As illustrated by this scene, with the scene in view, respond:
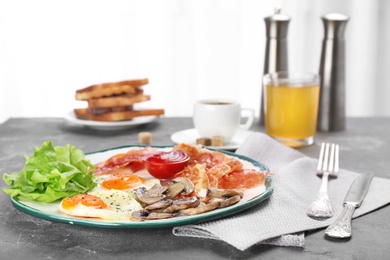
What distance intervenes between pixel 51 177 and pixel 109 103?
1063 millimetres

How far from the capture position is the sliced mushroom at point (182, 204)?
1.30 meters

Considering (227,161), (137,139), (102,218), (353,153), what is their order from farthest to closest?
(137,139) → (353,153) → (227,161) → (102,218)

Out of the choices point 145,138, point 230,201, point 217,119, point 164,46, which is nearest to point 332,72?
point 217,119

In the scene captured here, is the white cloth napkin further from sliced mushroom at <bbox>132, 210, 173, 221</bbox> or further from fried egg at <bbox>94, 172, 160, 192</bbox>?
fried egg at <bbox>94, 172, 160, 192</bbox>

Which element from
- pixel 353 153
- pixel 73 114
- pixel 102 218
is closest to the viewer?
pixel 102 218

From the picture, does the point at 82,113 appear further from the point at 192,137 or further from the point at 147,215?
the point at 147,215

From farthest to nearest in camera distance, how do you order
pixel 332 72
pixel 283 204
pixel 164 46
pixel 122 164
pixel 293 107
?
pixel 164 46
pixel 332 72
pixel 293 107
pixel 122 164
pixel 283 204

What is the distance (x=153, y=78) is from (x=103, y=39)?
405 mm

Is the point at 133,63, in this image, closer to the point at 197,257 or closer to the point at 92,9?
the point at 92,9

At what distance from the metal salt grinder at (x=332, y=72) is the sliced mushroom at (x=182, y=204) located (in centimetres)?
114

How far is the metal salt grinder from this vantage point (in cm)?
233

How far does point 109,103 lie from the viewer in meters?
2.47

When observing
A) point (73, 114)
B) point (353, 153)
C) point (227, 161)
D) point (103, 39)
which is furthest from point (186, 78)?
point (227, 161)

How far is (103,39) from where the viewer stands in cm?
439
